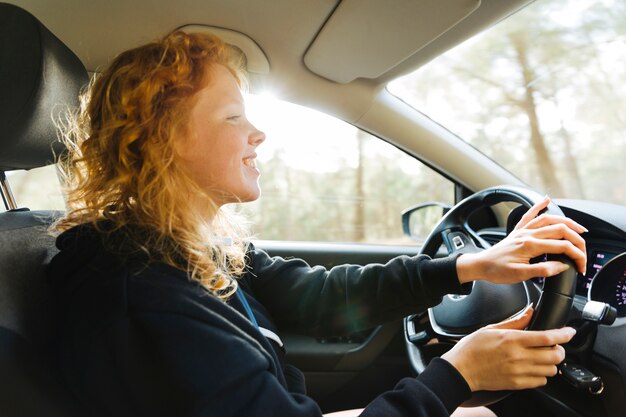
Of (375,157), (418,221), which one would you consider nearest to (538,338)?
(418,221)

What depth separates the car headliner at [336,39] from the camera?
1.41 meters

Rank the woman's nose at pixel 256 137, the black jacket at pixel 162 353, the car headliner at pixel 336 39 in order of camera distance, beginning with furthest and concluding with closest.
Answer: the car headliner at pixel 336 39, the woman's nose at pixel 256 137, the black jacket at pixel 162 353

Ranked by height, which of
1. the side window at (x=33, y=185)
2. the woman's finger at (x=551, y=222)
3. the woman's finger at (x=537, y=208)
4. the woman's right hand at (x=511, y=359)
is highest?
the side window at (x=33, y=185)

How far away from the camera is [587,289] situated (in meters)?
1.33

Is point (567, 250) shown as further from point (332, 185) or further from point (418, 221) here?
point (332, 185)

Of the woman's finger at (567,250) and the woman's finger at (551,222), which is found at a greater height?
the woman's finger at (551,222)

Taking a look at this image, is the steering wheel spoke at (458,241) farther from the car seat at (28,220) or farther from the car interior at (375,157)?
the car seat at (28,220)

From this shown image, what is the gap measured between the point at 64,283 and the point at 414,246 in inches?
67.6

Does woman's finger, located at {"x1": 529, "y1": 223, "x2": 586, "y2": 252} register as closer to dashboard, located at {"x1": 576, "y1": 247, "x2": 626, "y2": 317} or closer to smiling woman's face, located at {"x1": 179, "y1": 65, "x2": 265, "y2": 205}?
dashboard, located at {"x1": 576, "y1": 247, "x2": 626, "y2": 317}

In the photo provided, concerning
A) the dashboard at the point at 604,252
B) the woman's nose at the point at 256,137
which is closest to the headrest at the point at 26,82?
the woman's nose at the point at 256,137

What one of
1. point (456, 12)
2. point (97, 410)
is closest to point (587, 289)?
point (456, 12)

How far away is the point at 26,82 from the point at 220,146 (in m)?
0.41

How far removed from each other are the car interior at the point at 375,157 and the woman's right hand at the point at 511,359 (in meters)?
0.06

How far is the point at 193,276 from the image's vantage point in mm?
896
